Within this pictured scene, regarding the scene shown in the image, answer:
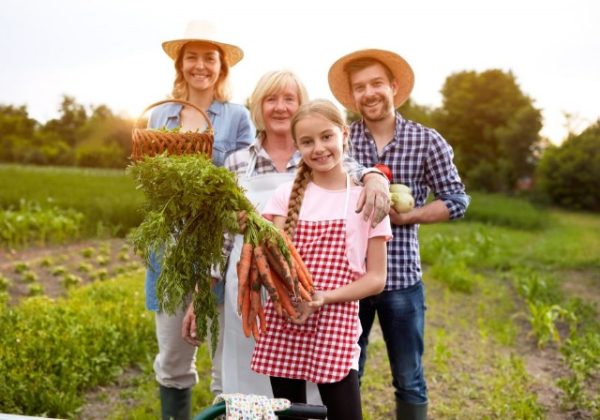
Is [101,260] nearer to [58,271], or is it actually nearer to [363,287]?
[58,271]

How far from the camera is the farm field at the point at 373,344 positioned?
384 centimetres

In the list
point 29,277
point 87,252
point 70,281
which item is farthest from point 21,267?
point 87,252

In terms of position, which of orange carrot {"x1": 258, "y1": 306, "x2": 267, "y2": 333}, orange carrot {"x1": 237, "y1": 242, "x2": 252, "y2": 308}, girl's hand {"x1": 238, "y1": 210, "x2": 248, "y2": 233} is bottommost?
orange carrot {"x1": 258, "y1": 306, "x2": 267, "y2": 333}

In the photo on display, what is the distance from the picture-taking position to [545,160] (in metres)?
22.4

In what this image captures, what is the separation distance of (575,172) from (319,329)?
20.9 metres

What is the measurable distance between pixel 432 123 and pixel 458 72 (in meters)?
4.16

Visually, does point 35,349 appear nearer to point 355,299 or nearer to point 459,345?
point 355,299

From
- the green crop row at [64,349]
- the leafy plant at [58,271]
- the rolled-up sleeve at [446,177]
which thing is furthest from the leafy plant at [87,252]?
the rolled-up sleeve at [446,177]

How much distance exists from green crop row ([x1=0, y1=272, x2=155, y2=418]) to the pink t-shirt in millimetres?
2127

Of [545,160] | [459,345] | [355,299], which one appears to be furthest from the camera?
[545,160]

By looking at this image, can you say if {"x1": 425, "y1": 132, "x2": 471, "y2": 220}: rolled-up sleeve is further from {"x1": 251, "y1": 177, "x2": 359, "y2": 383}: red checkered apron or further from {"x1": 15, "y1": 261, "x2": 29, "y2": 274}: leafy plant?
{"x1": 15, "y1": 261, "x2": 29, "y2": 274}: leafy plant

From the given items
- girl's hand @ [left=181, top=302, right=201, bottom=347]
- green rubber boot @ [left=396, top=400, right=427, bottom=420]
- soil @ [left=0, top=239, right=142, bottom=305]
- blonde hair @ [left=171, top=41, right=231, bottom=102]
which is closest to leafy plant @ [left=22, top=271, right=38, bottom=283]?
soil @ [left=0, top=239, right=142, bottom=305]

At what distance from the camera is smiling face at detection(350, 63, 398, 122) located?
2541 mm

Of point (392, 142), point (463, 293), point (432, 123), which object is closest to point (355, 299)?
point (392, 142)
